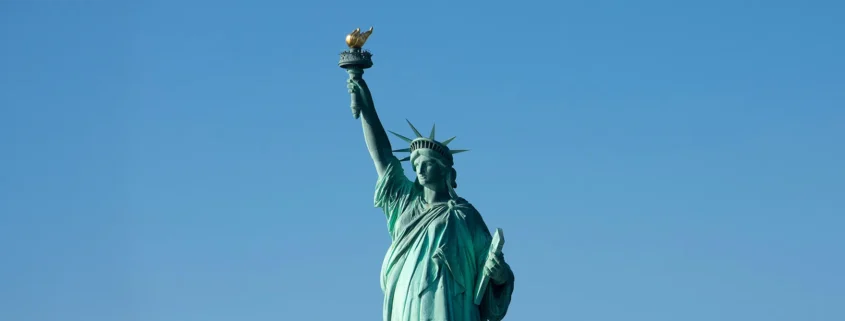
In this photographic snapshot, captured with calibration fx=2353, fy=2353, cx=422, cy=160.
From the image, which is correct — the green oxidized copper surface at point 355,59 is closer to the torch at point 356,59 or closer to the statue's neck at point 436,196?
the torch at point 356,59

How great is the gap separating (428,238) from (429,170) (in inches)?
39.5

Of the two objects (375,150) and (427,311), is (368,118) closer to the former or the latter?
(375,150)

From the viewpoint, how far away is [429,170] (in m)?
31.4

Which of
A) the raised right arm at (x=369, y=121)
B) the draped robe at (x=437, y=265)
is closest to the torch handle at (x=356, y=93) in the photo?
the raised right arm at (x=369, y=121)

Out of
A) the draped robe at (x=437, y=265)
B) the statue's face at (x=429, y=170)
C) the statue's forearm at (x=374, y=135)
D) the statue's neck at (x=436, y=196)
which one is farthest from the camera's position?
the statue's forearm at (x=374, y=135)

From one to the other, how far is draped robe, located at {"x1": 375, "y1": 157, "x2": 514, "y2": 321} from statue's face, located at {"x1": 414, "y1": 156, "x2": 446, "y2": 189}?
0.34m

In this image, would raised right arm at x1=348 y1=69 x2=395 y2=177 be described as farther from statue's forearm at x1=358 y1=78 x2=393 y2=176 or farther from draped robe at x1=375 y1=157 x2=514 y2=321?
draped robe at x1=375 y1=157 x2=514 y2=321

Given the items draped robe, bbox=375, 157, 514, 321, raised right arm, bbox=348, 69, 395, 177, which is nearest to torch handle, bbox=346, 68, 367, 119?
raised right arm, bbox=348, 69, 395, 177

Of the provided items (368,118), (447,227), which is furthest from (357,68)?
(447,227)

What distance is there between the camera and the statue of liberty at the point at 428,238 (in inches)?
1203

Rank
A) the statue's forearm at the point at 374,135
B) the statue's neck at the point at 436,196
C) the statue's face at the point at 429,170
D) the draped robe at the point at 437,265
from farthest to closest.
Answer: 1. the statue's forearm at the point at 374,135
2. the statue's neck at the point at 436,196
3. the statue's face at the point at 429,170
4. the draped robe at the point at 437,265

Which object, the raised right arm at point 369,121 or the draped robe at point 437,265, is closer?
the draped robe at point 437,265

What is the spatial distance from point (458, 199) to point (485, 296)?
148 cm

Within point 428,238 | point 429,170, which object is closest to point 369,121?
point 429,170
